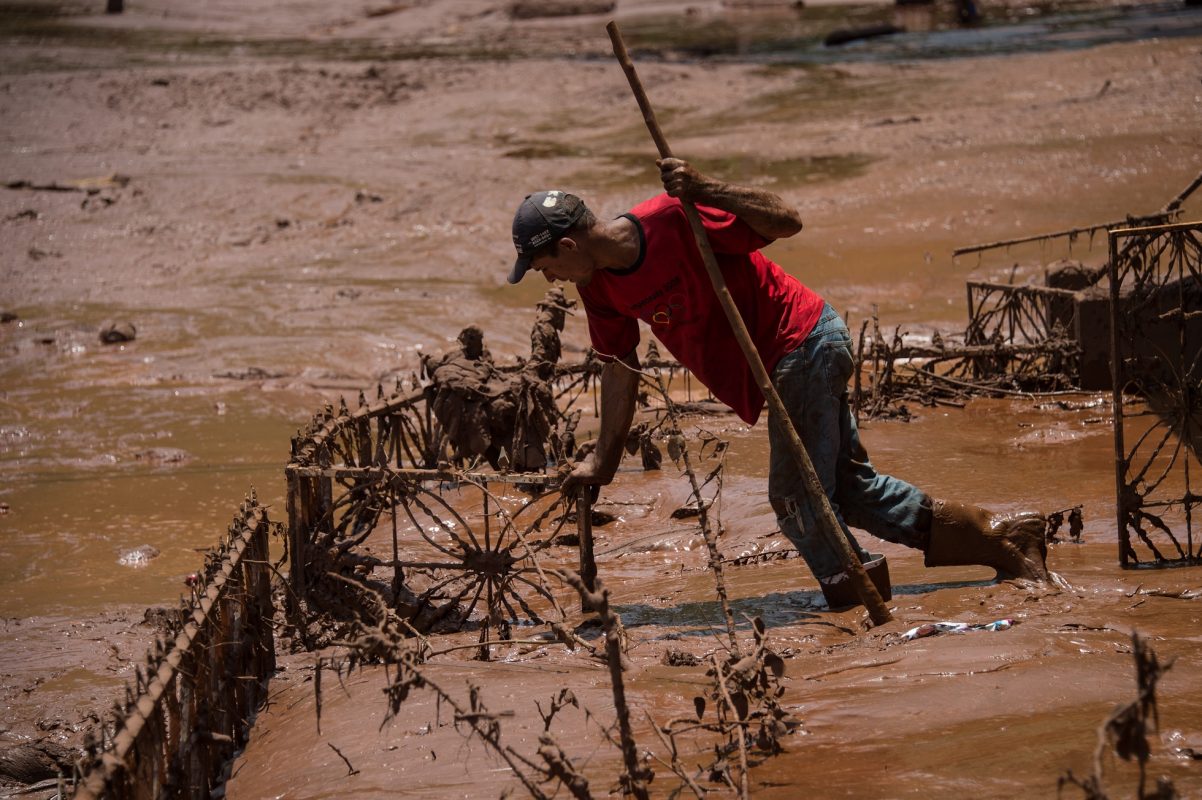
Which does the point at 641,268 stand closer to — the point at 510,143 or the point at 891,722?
the point at 891,722

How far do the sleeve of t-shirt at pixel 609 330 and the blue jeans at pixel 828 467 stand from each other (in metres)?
0.56

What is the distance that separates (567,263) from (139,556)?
3.98m

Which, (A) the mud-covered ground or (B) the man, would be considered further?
(B) the man

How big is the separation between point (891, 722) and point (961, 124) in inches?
546

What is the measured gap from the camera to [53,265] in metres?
Answer: 14.5

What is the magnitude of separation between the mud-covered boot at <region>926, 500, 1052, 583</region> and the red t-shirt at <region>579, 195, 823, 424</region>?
0.79 m

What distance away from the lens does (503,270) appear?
1373cm

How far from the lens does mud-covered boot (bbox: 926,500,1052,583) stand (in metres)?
4.84

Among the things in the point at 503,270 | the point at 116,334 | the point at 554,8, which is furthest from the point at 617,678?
the point at 554,8

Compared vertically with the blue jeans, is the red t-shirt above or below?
above

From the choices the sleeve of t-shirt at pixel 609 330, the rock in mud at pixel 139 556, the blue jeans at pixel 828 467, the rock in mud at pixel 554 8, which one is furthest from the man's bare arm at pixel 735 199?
the rock in mud at pixel 554 8

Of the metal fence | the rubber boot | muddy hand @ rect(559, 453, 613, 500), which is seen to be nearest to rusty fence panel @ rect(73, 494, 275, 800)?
the metal fence

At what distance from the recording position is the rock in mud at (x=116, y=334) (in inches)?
481

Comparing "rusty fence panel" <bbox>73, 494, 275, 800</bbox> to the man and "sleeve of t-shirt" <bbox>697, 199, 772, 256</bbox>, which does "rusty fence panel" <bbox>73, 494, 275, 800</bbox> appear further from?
"sleeve of t-shirt" <bbox>697, 199, 772, 256</bbox>
